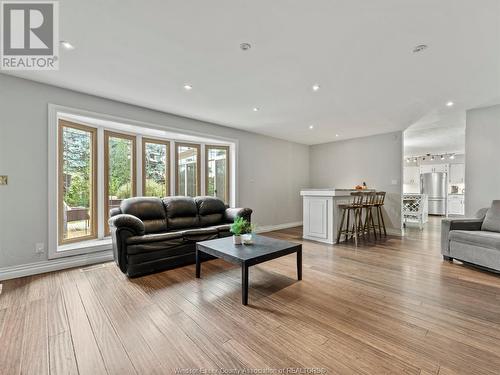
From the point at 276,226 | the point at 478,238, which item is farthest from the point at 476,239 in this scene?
the point at 276,226

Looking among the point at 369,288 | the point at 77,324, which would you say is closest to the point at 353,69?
the point at 369,288

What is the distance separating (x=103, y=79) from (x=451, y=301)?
4767 mm

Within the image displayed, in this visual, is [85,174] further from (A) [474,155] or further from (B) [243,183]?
(A) [474,155]

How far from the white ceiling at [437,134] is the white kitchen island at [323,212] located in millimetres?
2269

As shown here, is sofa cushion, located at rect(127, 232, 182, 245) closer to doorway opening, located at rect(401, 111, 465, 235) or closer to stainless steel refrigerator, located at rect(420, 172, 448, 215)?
doorway opening, located at rect(401, 111, 465, 235)

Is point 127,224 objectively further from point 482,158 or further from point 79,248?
point 482,158

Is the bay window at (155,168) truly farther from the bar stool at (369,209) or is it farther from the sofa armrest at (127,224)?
the bar stool at (369,209)

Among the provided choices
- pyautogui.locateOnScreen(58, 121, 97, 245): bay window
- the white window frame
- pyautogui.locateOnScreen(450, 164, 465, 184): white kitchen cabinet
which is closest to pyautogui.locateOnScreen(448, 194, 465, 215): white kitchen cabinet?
pyautogui.locateOnScreen(450, 164, 465, 184): white kitchen cabinet

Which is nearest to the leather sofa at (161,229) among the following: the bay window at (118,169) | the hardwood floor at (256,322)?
the hardwood floor at (256,322)

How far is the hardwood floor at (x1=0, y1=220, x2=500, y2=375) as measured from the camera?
1.52 m

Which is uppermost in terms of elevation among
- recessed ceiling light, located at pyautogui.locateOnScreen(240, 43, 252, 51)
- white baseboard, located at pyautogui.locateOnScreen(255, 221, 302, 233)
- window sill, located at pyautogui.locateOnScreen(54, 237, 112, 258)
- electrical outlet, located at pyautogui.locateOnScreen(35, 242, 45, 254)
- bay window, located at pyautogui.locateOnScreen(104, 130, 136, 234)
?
recessed ceiling light, located at pyautogui.locateOnScreen(240, 43, 252, 51)

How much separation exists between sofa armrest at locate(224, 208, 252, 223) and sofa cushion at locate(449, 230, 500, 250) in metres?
3.21

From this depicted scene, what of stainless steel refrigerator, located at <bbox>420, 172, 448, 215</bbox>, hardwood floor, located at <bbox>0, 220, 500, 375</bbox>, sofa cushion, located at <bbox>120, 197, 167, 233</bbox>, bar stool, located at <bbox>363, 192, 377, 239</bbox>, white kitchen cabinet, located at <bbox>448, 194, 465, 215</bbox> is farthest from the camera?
stainless steel refrigerator, located at <bbox>420, 172, 448, 215</bbox>

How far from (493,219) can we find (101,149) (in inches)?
256
